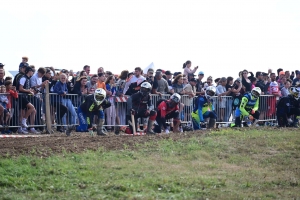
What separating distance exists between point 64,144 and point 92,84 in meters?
6.89

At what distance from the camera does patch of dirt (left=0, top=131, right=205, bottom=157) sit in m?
15.4

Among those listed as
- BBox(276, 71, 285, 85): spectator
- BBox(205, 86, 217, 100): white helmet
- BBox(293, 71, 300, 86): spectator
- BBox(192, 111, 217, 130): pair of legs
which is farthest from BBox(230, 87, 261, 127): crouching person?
BBox(293, 71, 300, 86): spectator

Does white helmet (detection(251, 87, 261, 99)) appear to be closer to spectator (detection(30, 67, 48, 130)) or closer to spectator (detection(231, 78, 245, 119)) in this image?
spectator (detection(231, 78, 245, 119))

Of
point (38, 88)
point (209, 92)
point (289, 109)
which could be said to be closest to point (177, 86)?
point (209, 92)

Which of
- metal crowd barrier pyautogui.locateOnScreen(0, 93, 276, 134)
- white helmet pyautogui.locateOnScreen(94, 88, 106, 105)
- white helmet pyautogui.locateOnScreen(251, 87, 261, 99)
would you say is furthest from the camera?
white helmet pyautogui.locateOnScreen(251, 87, 261, 99)

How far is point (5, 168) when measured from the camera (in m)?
13.3

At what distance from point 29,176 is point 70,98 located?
10.1 metres

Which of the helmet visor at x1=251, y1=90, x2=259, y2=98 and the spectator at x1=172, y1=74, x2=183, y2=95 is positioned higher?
the spectator at x1=172, y1=74, x2=183, y2=95

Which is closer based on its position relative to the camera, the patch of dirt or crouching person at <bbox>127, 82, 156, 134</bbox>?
the patch of dirt

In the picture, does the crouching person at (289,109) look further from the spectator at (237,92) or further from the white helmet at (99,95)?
the white helmet at (99,95)

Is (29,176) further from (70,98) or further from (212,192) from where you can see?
(70,98)

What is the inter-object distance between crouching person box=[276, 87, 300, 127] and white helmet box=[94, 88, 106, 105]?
29.3ft

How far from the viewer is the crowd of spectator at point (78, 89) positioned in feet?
70.1

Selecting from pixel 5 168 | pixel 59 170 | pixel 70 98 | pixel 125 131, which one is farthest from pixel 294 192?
pixel 70 98
